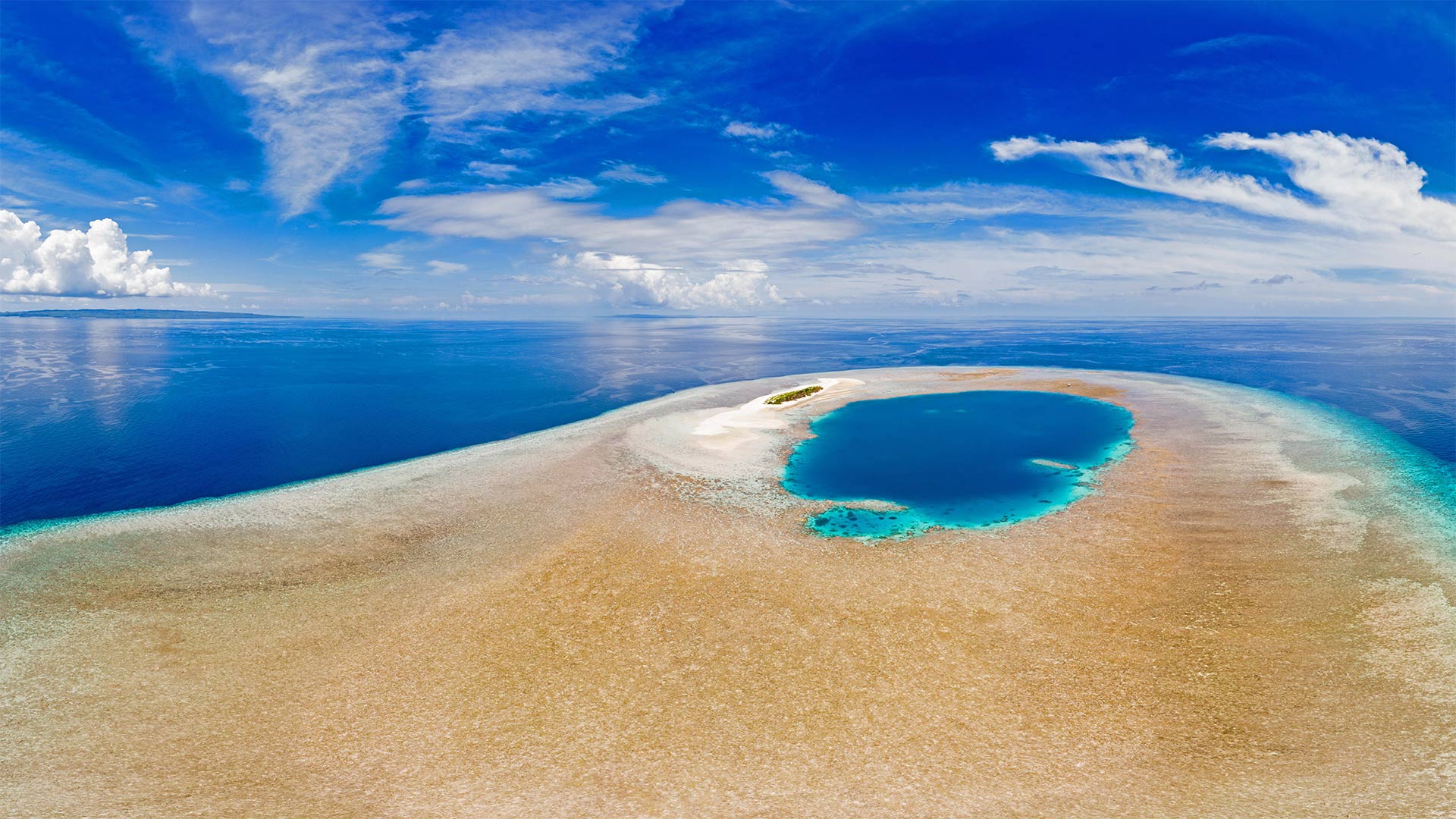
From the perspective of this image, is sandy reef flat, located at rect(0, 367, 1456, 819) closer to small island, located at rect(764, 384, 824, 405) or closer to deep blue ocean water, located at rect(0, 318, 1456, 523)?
deep blue ocean water, located at rect(0, 318, 1456, 523)

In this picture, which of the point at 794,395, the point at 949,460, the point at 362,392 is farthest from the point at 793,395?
the point at 362,392

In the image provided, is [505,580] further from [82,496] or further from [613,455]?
[82,496]

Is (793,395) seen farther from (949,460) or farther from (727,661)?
(727,661)

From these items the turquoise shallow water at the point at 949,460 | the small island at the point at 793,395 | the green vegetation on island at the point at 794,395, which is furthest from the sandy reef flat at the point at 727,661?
the green vegetation on island at the point at 794,395

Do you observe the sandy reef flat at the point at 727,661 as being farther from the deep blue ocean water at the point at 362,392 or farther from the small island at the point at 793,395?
the small island at the point at 793,395

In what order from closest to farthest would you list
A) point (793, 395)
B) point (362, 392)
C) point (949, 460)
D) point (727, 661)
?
point (727, 661) < point (949, 460) < point (793, 395) < point (362, 392)

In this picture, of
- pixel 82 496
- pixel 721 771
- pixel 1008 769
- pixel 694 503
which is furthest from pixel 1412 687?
pixel 82 496

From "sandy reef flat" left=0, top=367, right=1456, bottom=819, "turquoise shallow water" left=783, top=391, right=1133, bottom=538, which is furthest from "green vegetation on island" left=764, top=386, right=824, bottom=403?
"sandy reef flat" left=0, top=367, right=1456, bottom=819
